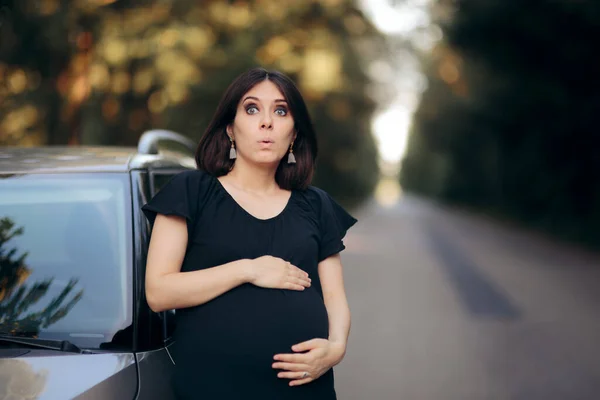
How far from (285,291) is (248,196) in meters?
0.33

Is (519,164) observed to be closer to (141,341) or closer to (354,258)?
(354,258)

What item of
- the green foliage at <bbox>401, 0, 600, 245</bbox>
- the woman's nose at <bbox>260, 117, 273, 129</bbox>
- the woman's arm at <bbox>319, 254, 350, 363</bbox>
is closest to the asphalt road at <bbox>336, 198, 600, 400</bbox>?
the woman's arm at <bbox>319, 254, 350, 363</bbox>

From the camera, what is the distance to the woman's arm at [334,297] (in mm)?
2658

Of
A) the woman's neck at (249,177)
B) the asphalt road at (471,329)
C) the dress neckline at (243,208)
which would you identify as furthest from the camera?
the asphalt road at (471,329)

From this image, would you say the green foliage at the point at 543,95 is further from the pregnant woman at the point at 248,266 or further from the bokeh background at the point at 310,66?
the pregnant woman at the point at 248,266

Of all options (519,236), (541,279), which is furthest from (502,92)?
(541,279)

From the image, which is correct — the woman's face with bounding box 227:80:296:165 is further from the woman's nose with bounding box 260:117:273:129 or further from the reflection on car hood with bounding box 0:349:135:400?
the reflection on car hood with bounding box 0:349:135:400

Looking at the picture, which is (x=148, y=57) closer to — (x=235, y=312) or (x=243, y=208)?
(x=243, y=208)

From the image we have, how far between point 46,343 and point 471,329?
6.97 meters

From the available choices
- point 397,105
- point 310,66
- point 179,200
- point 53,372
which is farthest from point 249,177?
point 397,105

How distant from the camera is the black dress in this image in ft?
7.95

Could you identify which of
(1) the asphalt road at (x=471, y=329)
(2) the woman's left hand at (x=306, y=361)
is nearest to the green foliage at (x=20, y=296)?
(2) the woman's left hand at (x=306, y=361)

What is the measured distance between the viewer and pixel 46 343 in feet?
8.40

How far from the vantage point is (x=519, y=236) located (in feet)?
85.6
